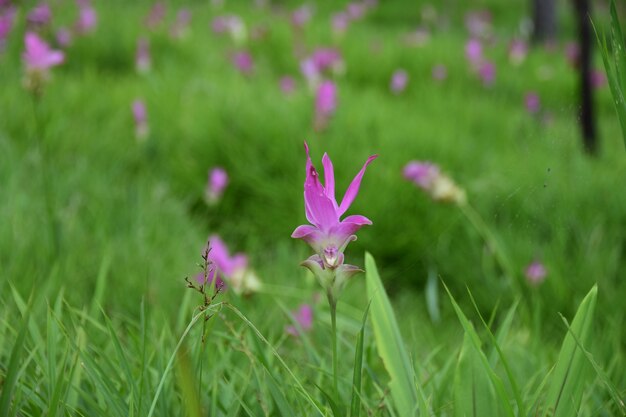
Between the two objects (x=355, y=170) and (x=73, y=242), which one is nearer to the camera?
(x=73, y=242)

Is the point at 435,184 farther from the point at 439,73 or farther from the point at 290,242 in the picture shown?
the point at 439,73

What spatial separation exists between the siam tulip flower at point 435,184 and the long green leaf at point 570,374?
123cm

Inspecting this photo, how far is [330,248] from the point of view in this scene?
62 centimetres

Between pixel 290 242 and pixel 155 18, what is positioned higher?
pixel 155 18

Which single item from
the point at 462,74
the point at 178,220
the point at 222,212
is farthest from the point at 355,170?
the point at 462,74

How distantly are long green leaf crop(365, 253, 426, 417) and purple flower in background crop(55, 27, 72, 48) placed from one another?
3101 millimetres

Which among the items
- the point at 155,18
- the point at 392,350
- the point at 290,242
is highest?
the point at 392,350

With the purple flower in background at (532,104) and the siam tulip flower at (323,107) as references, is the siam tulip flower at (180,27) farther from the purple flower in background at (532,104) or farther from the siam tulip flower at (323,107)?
the siam tulip flower at (323,107)

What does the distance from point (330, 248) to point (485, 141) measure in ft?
8.66

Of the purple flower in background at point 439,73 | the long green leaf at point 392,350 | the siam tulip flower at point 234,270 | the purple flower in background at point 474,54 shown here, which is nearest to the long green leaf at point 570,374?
the long green leaf at point 392,350

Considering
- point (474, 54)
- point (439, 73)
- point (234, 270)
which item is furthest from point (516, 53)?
point (234, 270)

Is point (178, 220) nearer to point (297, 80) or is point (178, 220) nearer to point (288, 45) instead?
point (297, 80)

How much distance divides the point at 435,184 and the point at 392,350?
3.94 ft

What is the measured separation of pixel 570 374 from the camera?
0.71 m
